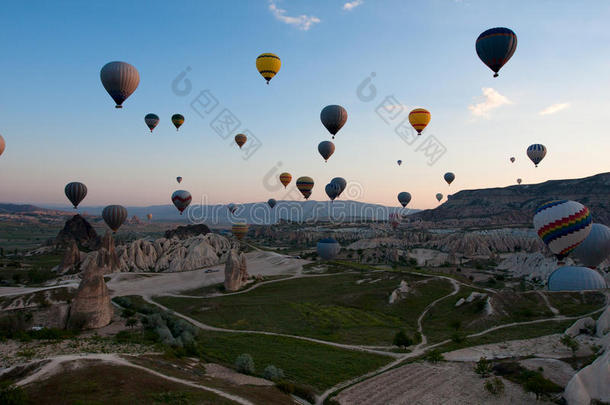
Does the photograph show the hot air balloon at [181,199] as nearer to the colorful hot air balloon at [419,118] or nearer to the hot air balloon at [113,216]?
the hot air balloon at [113,216]

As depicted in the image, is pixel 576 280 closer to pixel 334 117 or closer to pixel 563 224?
pixel 563 224

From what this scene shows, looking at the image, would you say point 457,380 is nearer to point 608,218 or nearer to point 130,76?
point 130,76

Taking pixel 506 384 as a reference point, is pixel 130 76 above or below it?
above

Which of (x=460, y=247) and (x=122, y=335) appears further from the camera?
(x=460, y=247)

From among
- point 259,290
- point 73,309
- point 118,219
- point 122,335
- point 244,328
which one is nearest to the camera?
point 122,335

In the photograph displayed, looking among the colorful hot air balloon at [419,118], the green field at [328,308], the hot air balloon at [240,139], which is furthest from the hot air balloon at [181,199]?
the colorful hot air balloon at [419,118]

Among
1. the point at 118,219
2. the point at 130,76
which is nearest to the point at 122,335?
the point at 130,76
